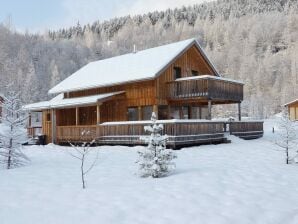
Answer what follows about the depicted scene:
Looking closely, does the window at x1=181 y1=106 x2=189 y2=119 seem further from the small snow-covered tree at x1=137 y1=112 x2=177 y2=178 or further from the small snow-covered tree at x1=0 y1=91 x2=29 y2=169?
the small snow-covered tree at x1=137 y1=112 x2=177 y2=178

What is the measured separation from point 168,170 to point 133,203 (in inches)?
134

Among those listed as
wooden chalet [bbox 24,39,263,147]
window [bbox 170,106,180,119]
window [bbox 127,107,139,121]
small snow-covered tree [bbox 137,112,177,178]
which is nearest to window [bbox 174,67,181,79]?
wooden chalet [bbox 24,39,263,147]

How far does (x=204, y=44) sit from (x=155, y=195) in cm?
12586

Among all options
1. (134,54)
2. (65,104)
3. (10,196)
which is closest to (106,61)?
(134,54)

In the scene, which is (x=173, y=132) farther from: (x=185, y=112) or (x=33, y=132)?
(x=33, y=132)

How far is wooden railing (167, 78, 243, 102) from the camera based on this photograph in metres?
23.7

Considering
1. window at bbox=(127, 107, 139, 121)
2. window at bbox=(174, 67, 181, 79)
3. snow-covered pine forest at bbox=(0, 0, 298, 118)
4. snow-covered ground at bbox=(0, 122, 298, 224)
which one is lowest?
snow-covered ground at bbox=(0, 122, 298, 224)

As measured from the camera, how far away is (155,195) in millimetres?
9438

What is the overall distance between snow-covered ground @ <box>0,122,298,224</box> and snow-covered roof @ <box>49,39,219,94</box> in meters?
12.2

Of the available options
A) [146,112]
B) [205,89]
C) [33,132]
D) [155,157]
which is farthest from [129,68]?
[155,157]

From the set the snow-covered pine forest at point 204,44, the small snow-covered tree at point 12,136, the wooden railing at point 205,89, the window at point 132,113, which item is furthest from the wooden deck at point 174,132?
the snow-covered pine forest at point 204,44

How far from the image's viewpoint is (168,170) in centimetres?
1210

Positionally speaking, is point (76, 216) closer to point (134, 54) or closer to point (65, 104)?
point (65, 104)

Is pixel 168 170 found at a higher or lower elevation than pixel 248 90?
lower
